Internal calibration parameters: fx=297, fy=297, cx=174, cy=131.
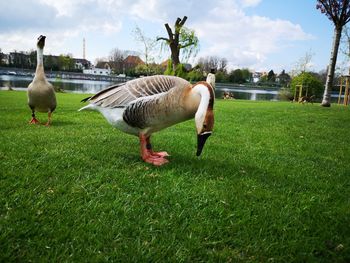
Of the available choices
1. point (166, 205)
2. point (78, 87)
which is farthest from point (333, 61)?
point (78, 87)

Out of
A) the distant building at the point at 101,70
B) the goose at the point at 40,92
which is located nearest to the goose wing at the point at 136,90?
the goose at the point at 40,92

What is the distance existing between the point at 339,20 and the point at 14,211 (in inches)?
809

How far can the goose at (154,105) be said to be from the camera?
13.9ft

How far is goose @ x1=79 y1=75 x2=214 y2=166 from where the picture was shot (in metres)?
4.24

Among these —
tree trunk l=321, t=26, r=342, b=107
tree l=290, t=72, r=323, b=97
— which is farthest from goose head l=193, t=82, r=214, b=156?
tree l=290, t=72, r=323, b=97

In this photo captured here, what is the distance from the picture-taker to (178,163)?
5074 mm

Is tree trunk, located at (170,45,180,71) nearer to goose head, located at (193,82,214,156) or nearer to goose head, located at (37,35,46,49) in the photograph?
goose head, located at (37,35,46,49)

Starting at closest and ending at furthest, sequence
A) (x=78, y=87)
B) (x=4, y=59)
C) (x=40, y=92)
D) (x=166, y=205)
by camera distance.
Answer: (x=166, y=205) → (x=40, y=92) → (x=78, y=87) → (x=4, y=59)

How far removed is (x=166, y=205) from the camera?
3.41 meters

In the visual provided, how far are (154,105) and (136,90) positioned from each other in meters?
0.45

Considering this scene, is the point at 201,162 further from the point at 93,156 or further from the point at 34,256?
the point at 34,256

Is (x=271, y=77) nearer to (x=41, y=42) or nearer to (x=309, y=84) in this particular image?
(x=309, y=84)

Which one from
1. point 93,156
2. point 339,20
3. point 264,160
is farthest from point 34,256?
point 339,20

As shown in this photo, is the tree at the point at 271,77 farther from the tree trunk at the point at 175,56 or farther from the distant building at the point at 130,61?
the tree trunk at the point at 175,56
